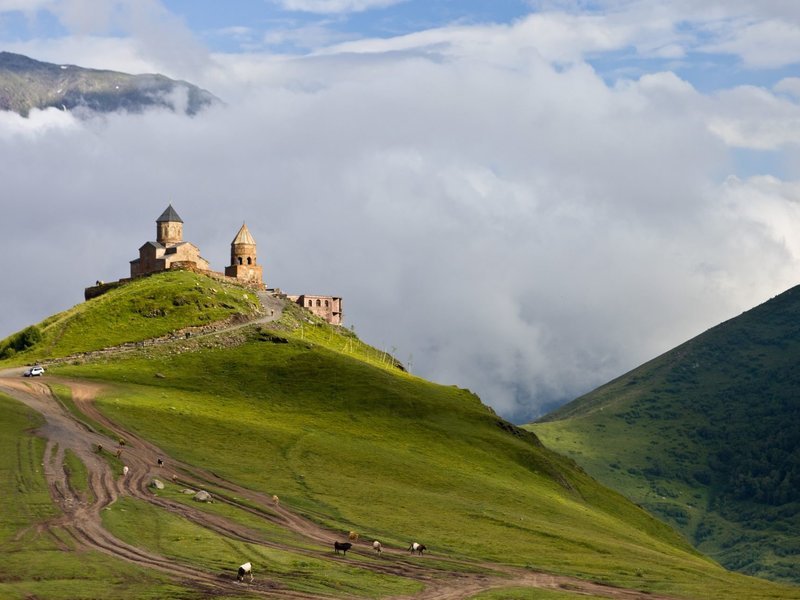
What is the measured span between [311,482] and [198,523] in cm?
2607

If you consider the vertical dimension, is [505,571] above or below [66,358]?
below

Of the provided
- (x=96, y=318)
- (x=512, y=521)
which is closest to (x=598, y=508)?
(x=512, y=521)

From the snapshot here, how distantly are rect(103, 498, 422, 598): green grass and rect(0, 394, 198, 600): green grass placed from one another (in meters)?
5.23

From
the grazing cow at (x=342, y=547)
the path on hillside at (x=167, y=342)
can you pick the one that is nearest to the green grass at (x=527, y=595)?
the grazing cow at (x=342, y=547)

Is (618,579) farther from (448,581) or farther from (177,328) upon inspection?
(177,328)

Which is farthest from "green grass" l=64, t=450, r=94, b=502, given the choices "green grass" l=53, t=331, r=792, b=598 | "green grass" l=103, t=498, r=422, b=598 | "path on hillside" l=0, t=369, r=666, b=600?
"green grass" l=53, t=331, r=792, b=598

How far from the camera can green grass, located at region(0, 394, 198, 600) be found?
81562mm

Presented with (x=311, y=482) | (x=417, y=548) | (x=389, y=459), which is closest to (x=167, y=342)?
(x=389, y=459)

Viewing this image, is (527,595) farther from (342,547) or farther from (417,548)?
(342,547)

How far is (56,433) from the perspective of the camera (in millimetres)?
134875

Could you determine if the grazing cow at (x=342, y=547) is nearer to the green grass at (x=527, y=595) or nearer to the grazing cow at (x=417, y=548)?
the grazing cow at (x=417, y=548)

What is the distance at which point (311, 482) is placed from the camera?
132m

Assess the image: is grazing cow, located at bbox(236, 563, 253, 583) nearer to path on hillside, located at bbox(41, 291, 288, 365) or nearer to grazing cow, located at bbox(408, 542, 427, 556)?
grazing cow, located at bbox(408, 542, 427, 556)

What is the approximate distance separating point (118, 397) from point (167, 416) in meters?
9.90
